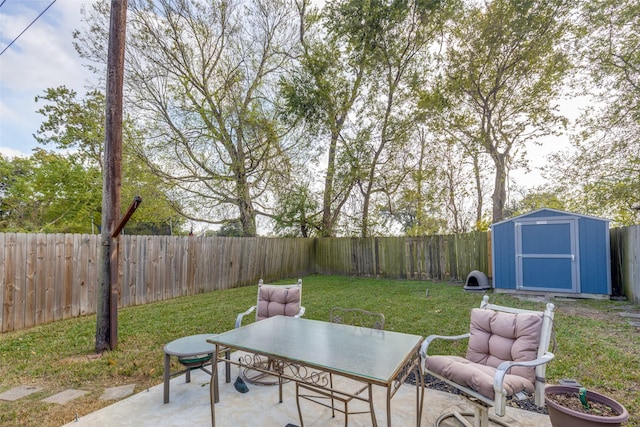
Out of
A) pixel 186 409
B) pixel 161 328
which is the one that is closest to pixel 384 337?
pixel 186 409

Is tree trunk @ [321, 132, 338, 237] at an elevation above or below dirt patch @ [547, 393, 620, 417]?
above

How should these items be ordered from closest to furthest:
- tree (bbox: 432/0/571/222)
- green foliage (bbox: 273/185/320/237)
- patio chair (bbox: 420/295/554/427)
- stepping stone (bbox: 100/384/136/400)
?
patio chair (bbox: 420/295/554/427) < stepping stone (bbox: 100/384/136/400) < tree (bbox: 432/0/571/222) < green foliage (bbox: 273/185/320/237)

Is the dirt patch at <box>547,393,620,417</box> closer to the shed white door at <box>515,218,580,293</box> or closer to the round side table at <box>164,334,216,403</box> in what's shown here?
the round side table at <box>164,334,216,403</box>

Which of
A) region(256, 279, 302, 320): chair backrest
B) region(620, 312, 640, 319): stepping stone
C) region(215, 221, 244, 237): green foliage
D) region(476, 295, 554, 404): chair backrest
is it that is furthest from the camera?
region(215, 221, 244, 237): green foliage

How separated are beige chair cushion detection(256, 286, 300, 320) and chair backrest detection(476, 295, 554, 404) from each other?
1.75 m

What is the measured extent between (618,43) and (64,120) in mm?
17144

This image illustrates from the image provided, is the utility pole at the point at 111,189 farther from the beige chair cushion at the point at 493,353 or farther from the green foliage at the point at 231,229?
the green foliage at the point at 231,229

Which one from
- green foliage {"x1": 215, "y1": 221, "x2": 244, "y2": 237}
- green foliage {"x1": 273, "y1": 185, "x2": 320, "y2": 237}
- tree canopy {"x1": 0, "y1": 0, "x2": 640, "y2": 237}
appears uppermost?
tree canopy {"x1": 0, "y1": 0, "x2": 640, "y2": 237}

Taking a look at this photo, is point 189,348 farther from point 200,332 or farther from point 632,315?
point 632,315

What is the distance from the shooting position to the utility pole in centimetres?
358

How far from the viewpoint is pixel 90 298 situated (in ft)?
17.8

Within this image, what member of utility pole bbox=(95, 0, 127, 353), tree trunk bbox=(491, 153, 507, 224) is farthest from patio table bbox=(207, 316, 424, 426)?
tree trunk bbox=(491, 153, 507, 224)

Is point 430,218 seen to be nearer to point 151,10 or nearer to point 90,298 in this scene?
point 90,298

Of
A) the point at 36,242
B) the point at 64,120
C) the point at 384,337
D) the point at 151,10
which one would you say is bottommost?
the point at 384,337
